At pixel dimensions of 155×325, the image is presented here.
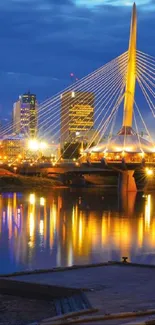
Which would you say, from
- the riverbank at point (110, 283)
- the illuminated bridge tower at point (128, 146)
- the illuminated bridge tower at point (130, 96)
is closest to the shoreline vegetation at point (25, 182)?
the illuminated bridge tower at point (128, 146)

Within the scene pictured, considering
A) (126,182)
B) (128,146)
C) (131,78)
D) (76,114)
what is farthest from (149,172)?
(76,114)

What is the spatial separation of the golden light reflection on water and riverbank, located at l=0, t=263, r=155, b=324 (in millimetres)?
4741

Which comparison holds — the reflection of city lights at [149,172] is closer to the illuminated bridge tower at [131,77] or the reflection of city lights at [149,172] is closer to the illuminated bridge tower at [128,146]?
the illuminated bridge tower at [128,146]

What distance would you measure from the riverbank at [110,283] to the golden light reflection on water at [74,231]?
15.6 ft

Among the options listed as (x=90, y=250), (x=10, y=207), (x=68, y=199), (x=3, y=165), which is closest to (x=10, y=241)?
(x=90, y=250)

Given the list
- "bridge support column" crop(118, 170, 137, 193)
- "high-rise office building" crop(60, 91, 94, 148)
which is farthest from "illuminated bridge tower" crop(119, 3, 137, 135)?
"high-rise office building" crop(60, 91, 94, 148)

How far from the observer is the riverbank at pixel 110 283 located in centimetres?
1112

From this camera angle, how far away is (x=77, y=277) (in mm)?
13781

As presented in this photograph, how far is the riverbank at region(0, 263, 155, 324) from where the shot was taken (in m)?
11.1

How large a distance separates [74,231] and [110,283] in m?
17.6

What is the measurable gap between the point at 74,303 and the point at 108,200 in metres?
41.9

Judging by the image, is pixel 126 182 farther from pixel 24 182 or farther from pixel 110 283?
pixel 110 283

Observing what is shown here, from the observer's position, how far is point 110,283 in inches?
516

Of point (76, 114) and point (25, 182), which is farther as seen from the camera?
point (76, 114)
